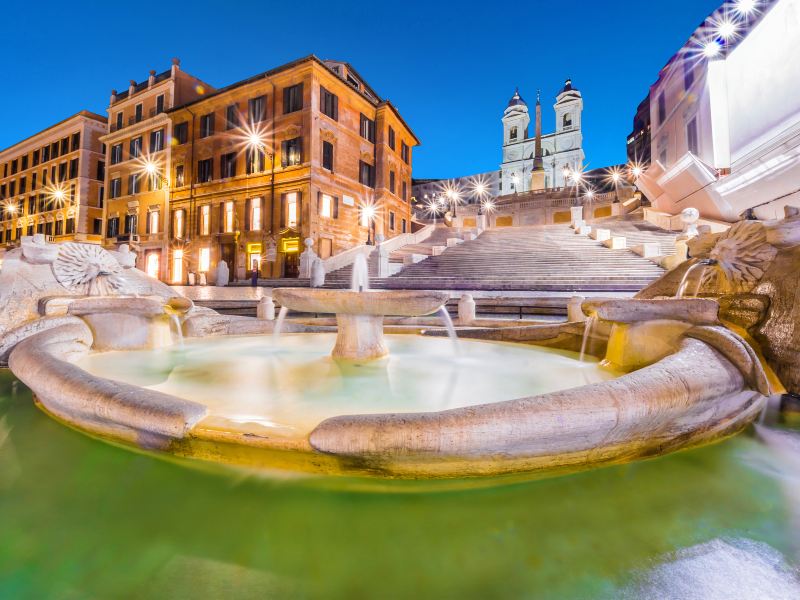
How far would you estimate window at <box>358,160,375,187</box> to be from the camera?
985 inches

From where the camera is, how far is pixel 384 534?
153cm

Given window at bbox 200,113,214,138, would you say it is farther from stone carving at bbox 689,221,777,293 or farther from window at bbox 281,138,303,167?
stone carving at bbox 689,221,777,293

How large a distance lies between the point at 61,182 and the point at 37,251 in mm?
41098

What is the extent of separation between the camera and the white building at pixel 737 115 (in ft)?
41.9

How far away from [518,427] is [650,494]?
803 millimetres

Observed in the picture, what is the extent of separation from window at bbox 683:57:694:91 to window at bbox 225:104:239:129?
26848mm

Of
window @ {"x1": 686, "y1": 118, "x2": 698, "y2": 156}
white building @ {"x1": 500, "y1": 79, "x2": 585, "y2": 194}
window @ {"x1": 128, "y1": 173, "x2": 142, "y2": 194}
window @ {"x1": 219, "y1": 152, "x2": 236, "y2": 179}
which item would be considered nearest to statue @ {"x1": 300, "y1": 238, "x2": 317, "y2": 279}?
window @ {"x1": 219, "y1": 152, "x2": 236, "y2": 179}

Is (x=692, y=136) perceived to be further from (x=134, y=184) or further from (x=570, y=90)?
(x=570, y=90)

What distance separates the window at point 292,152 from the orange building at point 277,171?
60 millimetres

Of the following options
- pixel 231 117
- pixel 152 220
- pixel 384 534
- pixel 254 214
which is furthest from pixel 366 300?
pixel 152 220

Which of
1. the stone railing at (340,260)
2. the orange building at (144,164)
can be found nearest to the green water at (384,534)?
the stone railing at (340,260)

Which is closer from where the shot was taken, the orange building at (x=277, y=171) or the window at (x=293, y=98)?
the orange building at (x=277, y=171)

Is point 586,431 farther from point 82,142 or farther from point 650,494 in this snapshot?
point 82,142

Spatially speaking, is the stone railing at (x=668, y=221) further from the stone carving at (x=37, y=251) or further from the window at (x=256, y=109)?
the window at (x=256, y=109)
